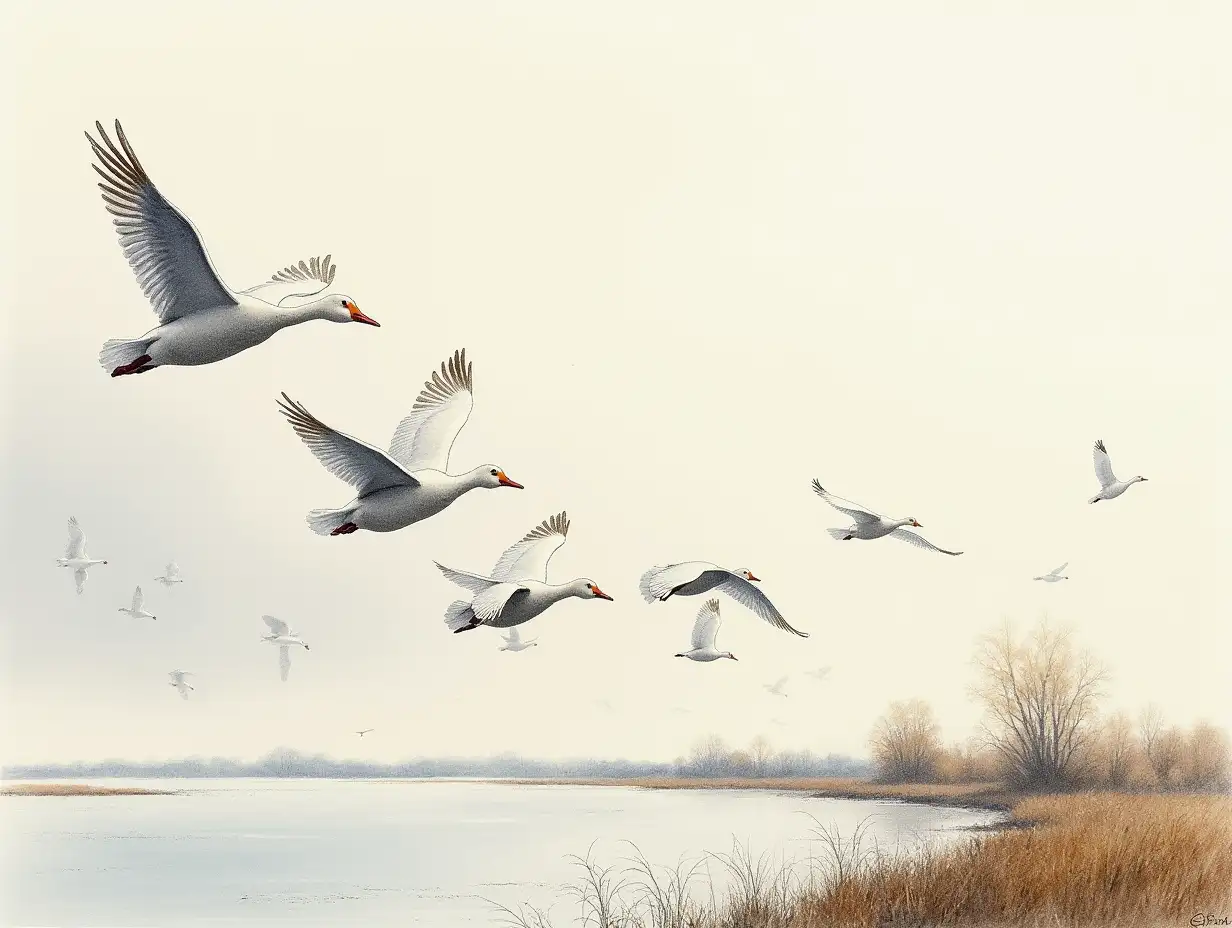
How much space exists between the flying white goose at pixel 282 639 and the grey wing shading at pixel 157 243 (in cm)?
1417

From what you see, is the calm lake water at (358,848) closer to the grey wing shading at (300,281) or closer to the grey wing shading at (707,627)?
the grey wing shading at (707,627)

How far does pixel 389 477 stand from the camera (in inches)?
471

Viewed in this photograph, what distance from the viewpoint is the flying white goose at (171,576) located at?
77.8 ft

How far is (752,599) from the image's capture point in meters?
14.1

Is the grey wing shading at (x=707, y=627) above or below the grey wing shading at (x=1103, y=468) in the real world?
below

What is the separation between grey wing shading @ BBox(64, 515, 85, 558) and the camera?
2364cm

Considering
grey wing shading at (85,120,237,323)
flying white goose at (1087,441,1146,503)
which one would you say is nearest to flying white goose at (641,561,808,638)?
grey wing shading at (85,120,237,323)

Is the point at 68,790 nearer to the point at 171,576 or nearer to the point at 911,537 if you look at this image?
the point at 171,576

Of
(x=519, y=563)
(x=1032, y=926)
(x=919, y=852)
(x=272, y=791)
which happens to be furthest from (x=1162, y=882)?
(x=272, y=791)

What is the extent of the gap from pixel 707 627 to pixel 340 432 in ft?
27.9

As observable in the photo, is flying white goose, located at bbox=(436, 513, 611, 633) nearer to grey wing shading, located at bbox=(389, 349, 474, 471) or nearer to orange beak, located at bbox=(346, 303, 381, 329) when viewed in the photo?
grey wing shading, located at bbox=(389, 349, 474, 471)

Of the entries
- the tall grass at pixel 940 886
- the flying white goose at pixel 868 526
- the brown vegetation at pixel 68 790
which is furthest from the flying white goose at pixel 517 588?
the brown vegetation at pixel 68 790

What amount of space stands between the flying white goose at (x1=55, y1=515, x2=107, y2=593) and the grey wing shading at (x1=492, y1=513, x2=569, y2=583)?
11.7 metres

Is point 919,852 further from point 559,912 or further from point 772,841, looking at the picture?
point 772,841
